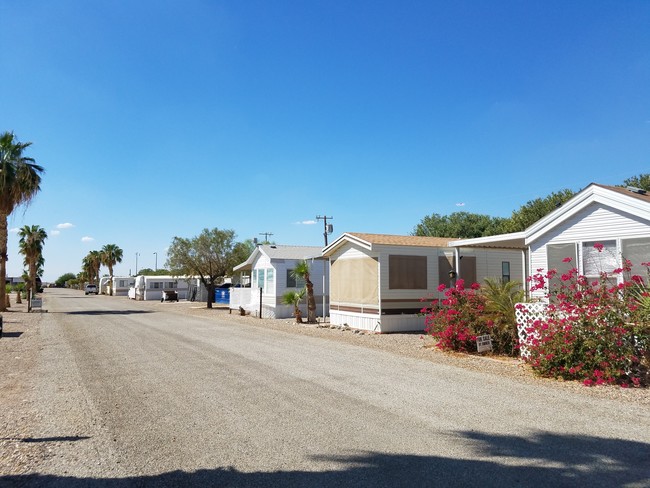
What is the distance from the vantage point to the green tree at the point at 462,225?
46156 mm

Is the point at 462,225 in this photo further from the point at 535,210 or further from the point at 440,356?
the point at 440,356

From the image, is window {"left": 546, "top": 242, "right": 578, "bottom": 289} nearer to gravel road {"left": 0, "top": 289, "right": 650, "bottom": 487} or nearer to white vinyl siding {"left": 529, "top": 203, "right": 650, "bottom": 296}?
white vinyl siding {"left": 529, "top": 203, "right": 650, "bottom": 296}

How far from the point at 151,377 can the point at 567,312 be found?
748cm

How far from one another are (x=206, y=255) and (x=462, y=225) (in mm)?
26869

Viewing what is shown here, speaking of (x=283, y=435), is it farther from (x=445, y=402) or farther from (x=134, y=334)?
(x=134, y=334)

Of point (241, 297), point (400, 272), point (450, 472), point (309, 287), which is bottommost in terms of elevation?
point (450, 472)

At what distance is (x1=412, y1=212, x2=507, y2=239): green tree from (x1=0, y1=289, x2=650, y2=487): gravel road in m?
37.9

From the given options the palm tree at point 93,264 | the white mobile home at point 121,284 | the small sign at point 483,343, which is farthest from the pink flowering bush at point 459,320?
the palm tree at point 93,264

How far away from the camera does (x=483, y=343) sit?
11.0 meters

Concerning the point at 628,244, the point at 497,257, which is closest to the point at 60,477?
the point at 628,244

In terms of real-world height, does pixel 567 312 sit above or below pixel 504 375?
above

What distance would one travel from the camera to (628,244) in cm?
977

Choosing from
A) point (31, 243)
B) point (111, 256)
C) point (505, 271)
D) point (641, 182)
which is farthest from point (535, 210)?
point (111, 256)

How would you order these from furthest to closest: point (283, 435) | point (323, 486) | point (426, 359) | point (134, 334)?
1. point (134, 334)
2. point (426, 359)
3. point (283, 435)
4. point (323, 486)
